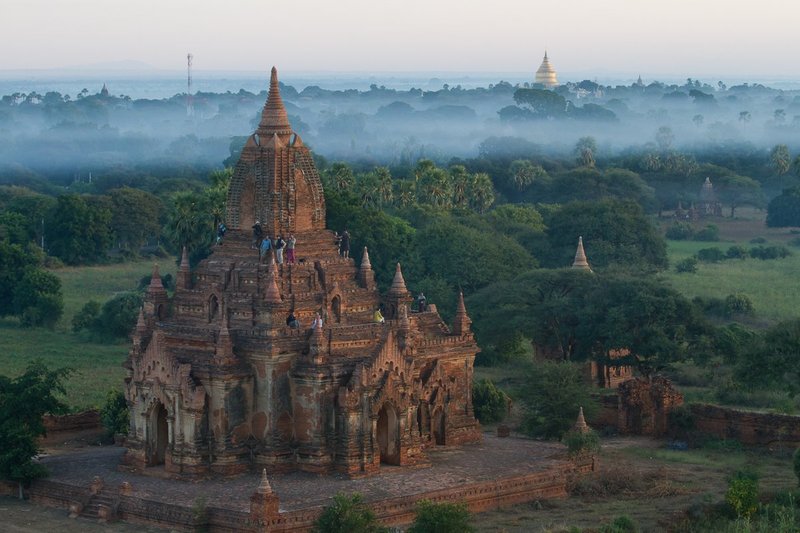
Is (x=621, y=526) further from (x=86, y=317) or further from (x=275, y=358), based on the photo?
(x=86, y=317)

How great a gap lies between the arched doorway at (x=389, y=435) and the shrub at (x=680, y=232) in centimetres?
6712

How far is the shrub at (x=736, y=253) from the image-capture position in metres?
100

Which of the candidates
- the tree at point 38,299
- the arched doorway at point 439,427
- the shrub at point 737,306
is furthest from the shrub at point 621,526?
the tree at point 38,299

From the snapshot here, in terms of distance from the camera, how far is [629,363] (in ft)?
197

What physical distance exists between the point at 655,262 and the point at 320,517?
4839 cm

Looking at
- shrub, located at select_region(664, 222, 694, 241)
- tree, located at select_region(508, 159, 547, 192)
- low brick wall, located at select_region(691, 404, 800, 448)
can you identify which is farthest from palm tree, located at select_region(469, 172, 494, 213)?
low brick wall, located at select_region(691, 404, 800, 448)

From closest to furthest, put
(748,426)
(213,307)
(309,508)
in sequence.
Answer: (309,508)
(213,307)
(748,426)

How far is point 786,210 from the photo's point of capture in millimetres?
115125

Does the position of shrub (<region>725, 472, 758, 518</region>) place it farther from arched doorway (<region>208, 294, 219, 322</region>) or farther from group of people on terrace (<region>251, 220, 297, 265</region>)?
arched doorway (<region>208, 294, 219, 322</region>)

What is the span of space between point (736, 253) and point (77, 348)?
42593mm

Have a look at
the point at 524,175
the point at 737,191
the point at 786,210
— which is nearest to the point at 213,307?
the point at 786,210

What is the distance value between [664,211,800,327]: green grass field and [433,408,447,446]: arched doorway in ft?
93.2

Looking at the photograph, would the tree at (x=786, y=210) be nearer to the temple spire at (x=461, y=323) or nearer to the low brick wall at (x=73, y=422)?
the temple spire at (x=461, y=323)

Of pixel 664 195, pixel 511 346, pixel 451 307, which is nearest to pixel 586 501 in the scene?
pixel 511 346
